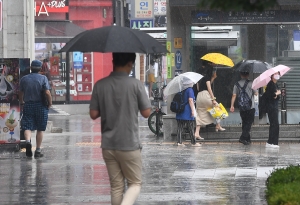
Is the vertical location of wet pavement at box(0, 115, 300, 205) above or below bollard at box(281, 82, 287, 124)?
below

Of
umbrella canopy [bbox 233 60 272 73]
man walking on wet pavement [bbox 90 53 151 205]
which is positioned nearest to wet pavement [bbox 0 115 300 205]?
umbrella canopy [bbox 233 60 272 73]

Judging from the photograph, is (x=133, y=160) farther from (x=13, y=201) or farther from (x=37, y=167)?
(x=37, y=167)

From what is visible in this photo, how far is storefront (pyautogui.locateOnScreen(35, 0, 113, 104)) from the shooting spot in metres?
32.6

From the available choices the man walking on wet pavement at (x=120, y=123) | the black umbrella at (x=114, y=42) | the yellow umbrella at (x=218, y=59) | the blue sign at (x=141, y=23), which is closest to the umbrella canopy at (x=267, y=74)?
the yellow umbrella at (x=218, y=59)

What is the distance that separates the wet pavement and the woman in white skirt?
0.48m

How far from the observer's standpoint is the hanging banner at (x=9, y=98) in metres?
15.4

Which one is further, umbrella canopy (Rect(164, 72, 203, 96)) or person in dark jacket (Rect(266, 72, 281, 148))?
umbrella canopy (Rect(164, 72, 203, 96))

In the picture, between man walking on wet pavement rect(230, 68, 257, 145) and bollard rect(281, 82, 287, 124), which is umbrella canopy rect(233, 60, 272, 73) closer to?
man walking on wet pavement rect(230, 68, 257, 145)

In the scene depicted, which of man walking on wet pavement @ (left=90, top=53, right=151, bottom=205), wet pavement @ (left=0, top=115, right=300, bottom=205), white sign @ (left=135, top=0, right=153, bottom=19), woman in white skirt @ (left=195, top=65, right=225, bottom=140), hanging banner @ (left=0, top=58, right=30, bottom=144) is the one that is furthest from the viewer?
white sign @ (left=135, top=0, right=153, bottom=19)

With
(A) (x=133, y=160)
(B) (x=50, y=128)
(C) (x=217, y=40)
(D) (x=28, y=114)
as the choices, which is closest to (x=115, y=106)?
(A) (x=133, y=160)

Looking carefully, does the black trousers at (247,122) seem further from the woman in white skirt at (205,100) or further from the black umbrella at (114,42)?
the black umbrella at (114,42)

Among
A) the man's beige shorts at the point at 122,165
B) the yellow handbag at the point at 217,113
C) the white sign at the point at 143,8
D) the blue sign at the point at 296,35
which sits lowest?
the yellow handbag at the point at 217,113

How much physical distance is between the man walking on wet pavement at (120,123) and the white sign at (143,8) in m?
23.3

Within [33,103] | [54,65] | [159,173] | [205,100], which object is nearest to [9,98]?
[33,103]
